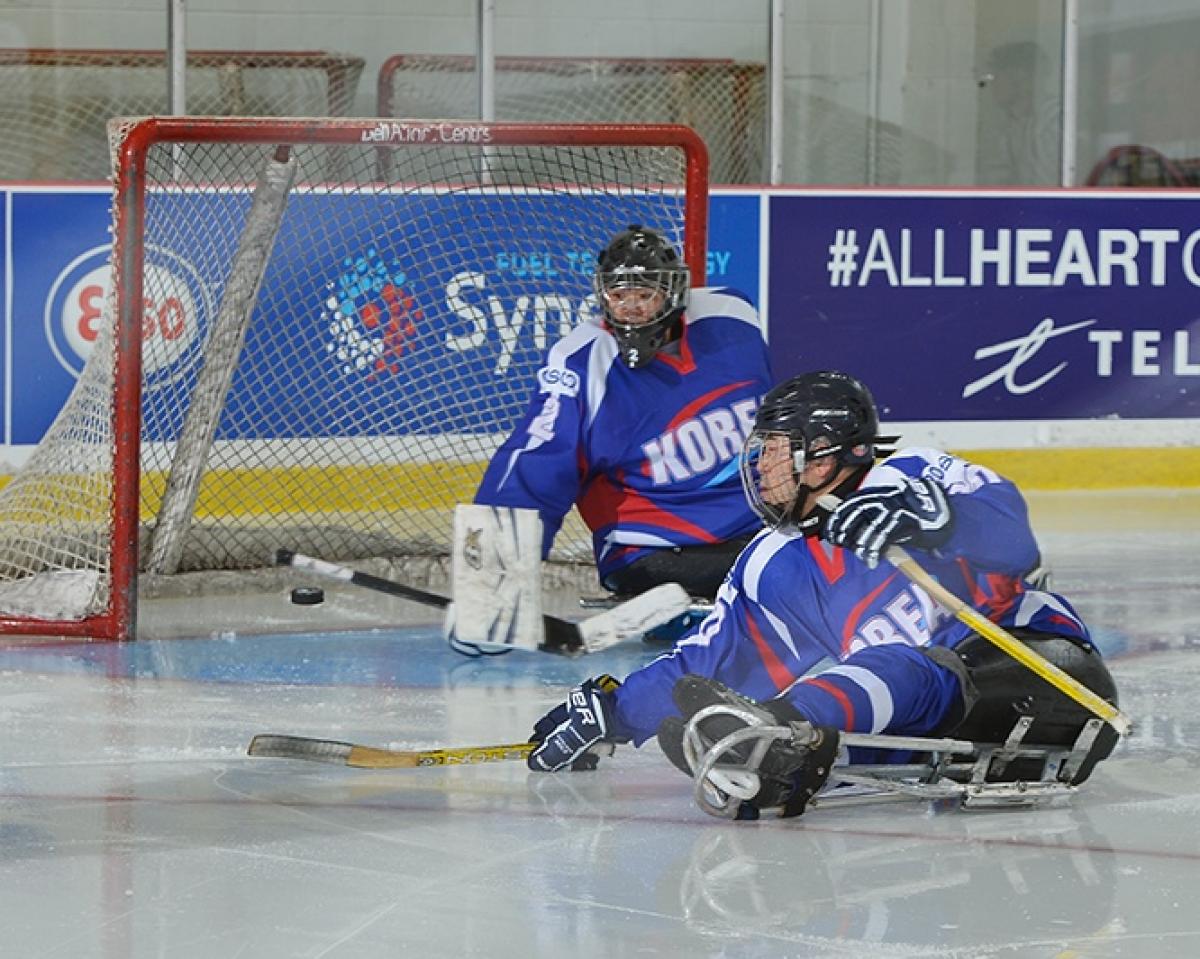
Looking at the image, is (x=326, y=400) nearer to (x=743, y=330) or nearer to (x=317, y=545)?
(x=317, y=545)

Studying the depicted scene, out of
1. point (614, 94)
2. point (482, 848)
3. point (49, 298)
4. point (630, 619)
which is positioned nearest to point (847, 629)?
point (482, 848)

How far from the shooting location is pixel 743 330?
4938mm

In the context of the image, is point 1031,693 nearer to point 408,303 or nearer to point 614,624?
point 614,624

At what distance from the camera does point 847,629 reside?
3.35m

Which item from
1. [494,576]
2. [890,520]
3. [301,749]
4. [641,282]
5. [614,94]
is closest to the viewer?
[890,520]

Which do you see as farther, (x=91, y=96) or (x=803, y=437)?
(x=91, y=96)

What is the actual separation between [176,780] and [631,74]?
4.16 meters

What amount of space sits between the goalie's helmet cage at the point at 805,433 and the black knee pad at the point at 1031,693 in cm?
31

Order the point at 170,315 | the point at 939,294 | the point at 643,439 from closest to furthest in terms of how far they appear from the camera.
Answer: the point at 643,439 < the point at 170,315 < the point at 939,294

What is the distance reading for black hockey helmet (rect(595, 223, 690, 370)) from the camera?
4.64 meters

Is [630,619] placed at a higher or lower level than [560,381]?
lower

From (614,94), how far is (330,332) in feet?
Answer: 5.57

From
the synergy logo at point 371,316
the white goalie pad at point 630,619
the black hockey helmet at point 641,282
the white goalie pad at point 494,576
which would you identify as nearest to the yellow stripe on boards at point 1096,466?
the synergy logo at point 371,316

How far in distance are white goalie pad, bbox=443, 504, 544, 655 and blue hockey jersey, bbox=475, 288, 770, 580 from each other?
1.20 feet
